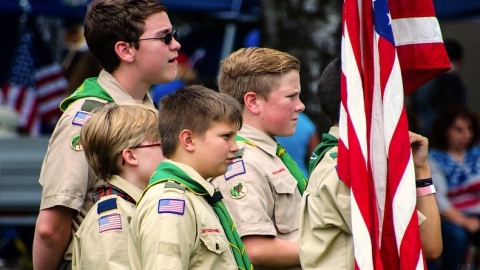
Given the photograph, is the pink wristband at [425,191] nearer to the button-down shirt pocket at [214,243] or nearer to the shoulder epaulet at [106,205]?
the button-down shirt pocket at [214,243]

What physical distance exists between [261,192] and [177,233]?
0.92 m

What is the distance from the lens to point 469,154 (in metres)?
10.3

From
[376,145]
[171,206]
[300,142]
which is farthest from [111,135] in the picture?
[300,142]

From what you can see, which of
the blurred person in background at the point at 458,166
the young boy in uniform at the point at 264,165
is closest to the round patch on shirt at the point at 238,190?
the young boy in uniform at the point at 264,165

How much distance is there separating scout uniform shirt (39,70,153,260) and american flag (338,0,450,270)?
1.17 metres

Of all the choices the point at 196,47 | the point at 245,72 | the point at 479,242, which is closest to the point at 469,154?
the point at 479,242

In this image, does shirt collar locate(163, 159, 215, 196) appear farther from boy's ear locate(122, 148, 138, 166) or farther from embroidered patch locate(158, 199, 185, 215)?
boy's ear locate(122, 148, 138, 166)

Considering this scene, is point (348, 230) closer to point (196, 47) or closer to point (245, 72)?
point (245, 72)

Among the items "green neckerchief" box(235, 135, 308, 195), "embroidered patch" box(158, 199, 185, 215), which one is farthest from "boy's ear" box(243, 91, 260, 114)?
"embroidered patch" box(158, 199, 185, 215)

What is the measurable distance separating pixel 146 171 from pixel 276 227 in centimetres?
72

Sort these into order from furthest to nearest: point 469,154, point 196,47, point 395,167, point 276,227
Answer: point 196,47, point 469,154, point 276,227, point 395,167

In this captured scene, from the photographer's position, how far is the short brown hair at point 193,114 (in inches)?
178

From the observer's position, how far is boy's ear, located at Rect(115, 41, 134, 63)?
515 cm

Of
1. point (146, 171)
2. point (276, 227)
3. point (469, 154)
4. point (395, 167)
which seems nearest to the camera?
point (395, 167)
